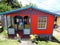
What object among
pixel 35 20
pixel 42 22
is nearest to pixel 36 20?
pixel 35 20

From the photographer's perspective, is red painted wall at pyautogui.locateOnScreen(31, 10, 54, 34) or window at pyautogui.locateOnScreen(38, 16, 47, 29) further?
window at pyautogui.locateOnScreen(38, 16, 47, 29)

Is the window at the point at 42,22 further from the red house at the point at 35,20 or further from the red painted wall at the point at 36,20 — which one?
the red painted wall at the point at 36,20

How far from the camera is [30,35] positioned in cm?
1722

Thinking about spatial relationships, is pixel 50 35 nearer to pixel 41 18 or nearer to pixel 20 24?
pixel 41 18

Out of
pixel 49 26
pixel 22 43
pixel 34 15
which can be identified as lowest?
pixel 22 43

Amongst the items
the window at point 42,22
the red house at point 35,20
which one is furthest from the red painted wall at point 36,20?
the window at point 42,22

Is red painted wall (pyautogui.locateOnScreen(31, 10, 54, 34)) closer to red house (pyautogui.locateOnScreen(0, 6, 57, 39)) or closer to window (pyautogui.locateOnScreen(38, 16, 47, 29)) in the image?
red house (pyautogui.locateOnScreen(0, 6, 57, 39))

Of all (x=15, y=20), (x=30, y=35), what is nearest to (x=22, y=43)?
(x=30, y=35)

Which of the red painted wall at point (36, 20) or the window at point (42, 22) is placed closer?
the red painted wall at point (36, 20)

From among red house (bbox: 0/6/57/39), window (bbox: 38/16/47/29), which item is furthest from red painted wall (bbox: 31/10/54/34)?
window (bbox: 38/16/47/29)

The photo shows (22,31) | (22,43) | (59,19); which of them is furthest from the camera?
(59,19)

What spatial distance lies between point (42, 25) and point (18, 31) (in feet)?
Answer: 11.0

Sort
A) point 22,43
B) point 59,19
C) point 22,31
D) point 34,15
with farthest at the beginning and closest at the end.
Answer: point 59,19 → point 22,31 → point 34,15 → point 22,43

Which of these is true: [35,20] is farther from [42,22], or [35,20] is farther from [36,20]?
[42,22]
